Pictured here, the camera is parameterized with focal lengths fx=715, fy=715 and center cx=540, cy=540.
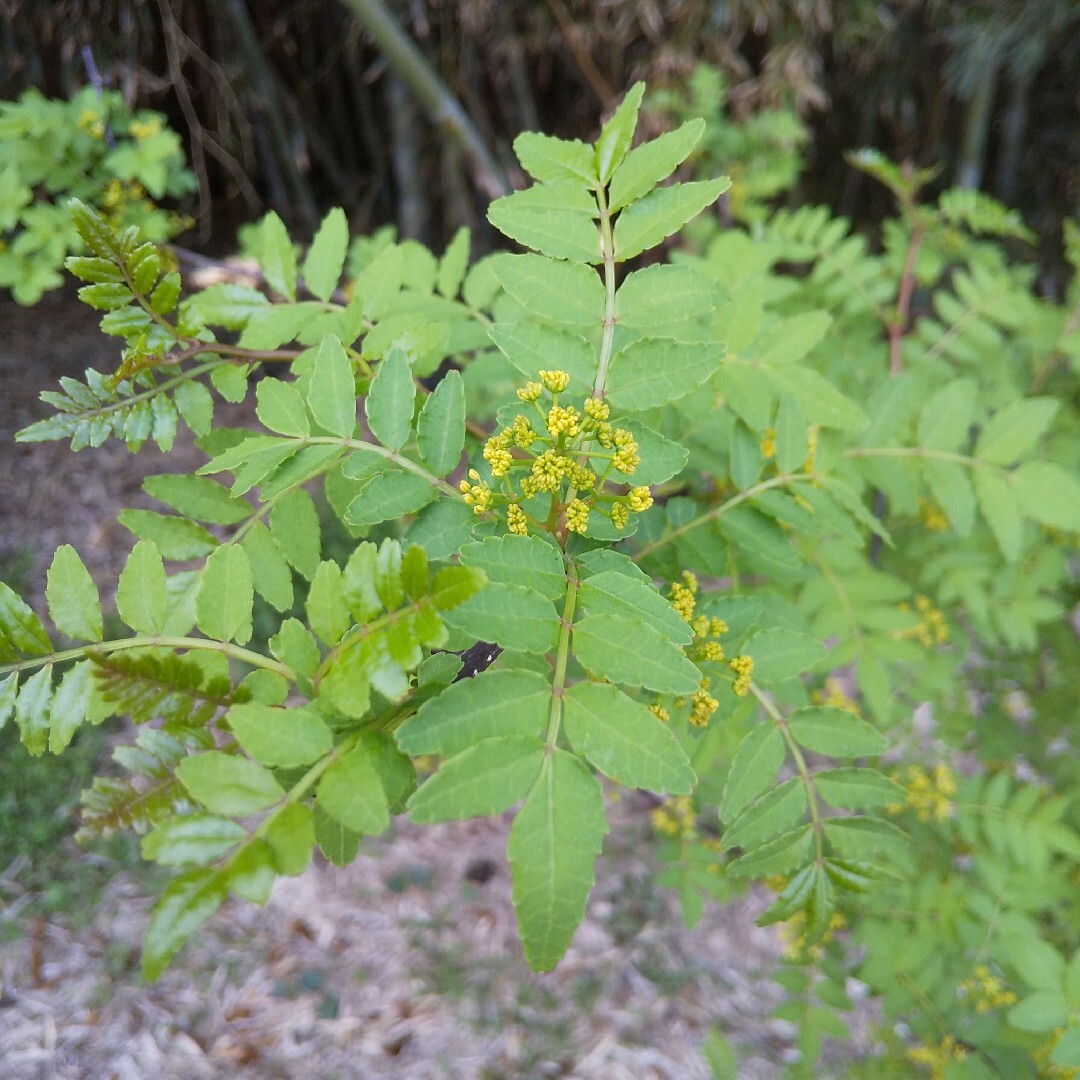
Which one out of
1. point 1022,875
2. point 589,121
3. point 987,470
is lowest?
point 1022,875

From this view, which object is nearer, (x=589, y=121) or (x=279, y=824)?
(x=279, y=824)

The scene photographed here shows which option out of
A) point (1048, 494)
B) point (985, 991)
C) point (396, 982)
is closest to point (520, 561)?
point (1048, 494)

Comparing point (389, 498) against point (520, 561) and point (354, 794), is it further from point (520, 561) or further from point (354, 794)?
point (354, 794)

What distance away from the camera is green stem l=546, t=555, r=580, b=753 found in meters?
0.72

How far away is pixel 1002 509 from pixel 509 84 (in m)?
3.34

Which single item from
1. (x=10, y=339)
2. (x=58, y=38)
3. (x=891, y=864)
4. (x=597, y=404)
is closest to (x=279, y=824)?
(x=597, y=404)

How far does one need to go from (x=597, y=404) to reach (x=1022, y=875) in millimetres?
1706

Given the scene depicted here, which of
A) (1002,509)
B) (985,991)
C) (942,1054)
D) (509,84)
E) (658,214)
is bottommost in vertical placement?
(942,1054)

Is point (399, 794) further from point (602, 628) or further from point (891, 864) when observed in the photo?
point (891, 864)

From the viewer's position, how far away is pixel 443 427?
34.9 inches

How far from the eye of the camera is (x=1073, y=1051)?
98 centimetres

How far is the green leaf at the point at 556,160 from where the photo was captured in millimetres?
938

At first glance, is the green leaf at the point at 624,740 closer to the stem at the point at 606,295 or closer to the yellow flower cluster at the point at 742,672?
the yellow flower cluster at the point at 742,672

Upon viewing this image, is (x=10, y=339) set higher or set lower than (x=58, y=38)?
lower
